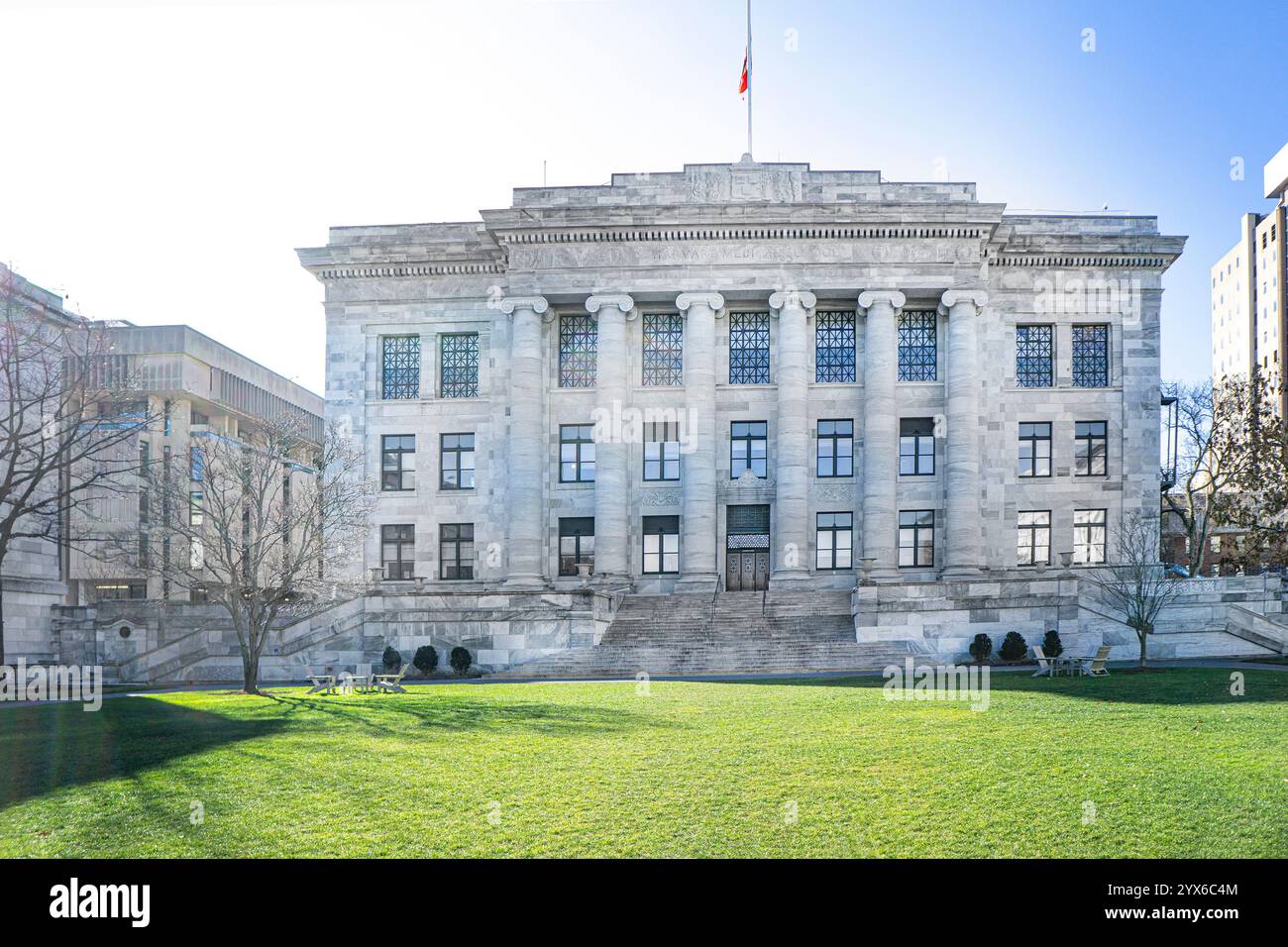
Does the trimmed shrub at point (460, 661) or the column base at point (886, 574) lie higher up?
the column base at point (886, 574)

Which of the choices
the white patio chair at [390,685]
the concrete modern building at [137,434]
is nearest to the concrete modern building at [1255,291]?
the concrete modern building at [137,434]

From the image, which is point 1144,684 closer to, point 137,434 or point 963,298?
point 963,298

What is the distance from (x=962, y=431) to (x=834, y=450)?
5.60 meters

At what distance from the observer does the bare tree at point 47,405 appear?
29000 mm

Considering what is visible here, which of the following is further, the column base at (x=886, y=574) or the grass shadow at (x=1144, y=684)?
the column base at (x=886, y=574)

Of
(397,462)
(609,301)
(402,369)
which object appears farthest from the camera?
(402,369)

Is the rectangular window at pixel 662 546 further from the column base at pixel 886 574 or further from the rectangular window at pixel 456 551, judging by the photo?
the column base at pixel 886 574

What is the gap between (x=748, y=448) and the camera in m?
47.4

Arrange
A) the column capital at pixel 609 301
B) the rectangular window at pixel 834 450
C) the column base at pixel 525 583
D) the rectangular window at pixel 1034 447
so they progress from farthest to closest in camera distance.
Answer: the rectangular window at pixel 1034 447, the rectangular window at pixel 834 450, the column capital at pixel 609 301, the column base at pixel 525 583

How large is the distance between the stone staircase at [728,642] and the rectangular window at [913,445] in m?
7.80

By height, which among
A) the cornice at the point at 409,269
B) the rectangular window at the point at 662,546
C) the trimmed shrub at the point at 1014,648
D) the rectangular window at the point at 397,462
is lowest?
the trimmed shrub at the point at 1014,648

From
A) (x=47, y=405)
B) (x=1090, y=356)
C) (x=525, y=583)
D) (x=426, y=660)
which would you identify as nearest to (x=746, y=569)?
(x=525, y=583)
